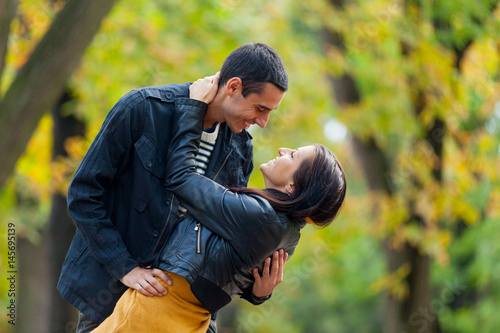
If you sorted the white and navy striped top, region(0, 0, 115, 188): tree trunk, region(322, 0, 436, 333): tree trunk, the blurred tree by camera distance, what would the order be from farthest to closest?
region(322, 0, 436, 333): tree trunk, the blurred tree, region(0, 0, 115, 188): tree trunk, the white and navy striped top

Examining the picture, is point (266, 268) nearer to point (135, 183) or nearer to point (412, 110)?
point (135, 183)

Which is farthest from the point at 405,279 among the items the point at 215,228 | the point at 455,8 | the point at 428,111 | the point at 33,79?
the point at 215,228

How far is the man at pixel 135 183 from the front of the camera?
7.85 feet

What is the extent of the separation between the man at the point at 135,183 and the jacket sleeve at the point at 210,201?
113mm

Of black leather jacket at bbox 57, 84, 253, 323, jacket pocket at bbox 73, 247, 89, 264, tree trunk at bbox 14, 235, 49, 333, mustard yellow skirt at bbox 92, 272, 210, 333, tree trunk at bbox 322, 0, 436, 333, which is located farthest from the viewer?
tree trunk at bbox 14, 235, 49, 333

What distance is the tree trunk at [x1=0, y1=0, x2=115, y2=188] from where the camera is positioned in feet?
13.2

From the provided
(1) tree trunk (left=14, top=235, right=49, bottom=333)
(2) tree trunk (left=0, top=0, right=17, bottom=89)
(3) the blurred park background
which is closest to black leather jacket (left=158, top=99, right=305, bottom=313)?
(2) tree trunk (left=0, top=0, right=17, bottom=89)

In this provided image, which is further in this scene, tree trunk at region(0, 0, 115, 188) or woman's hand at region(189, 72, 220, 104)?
tree trunk at region(0, 0, 115, 188)

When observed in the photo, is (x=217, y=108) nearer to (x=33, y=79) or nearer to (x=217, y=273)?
(x=217, y=273)

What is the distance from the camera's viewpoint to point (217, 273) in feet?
7.82

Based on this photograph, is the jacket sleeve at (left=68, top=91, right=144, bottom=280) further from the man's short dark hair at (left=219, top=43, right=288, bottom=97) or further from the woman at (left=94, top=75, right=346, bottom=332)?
the man's short dark hair at (left=219, top=43, right=288, bottom=97)

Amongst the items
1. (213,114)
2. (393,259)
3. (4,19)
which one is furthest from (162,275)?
(393,259)

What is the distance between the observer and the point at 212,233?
2400mm

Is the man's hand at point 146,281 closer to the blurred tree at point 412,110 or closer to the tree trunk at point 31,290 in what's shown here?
the blurred tree at point 412,110
